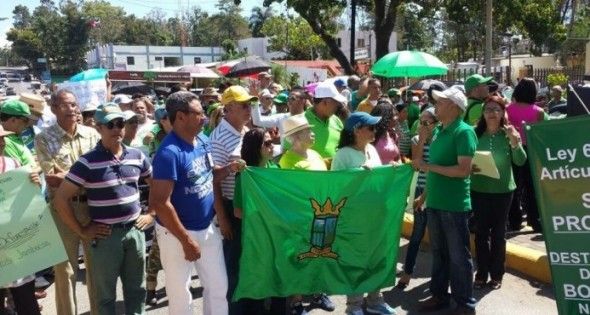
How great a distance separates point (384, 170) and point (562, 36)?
2687cm

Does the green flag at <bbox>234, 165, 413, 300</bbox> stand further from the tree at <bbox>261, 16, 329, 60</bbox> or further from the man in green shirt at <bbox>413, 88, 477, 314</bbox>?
the tree at <bbox>261, 16, 329, 60</bbox>

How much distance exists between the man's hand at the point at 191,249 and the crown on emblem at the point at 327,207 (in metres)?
0.93

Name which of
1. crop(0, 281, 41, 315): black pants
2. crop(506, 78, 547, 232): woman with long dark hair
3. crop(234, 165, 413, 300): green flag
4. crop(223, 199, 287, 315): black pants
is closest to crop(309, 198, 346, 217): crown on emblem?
crop(234, 165, 413, 300): green flag

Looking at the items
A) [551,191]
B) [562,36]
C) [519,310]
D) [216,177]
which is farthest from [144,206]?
[562,36]

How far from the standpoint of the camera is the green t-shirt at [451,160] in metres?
4.43

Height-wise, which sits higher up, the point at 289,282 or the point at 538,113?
the point at 538,113

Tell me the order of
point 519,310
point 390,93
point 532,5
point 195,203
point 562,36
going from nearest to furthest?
point 195,203
point 519,310
point 390,93
point 532,5
point 562,36

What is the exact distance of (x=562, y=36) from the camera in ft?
91.4

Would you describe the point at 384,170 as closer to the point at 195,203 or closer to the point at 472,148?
the point at 472,148

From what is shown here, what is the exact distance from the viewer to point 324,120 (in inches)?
226

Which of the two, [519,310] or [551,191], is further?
[519,310]

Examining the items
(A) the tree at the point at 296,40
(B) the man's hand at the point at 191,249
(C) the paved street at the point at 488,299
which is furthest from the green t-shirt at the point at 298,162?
(A) the tree at the point at 296,40

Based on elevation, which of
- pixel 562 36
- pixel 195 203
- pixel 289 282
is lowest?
pixel 289 282

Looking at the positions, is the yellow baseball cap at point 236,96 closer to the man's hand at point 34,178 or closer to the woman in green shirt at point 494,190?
the man's hand at point 34,178
